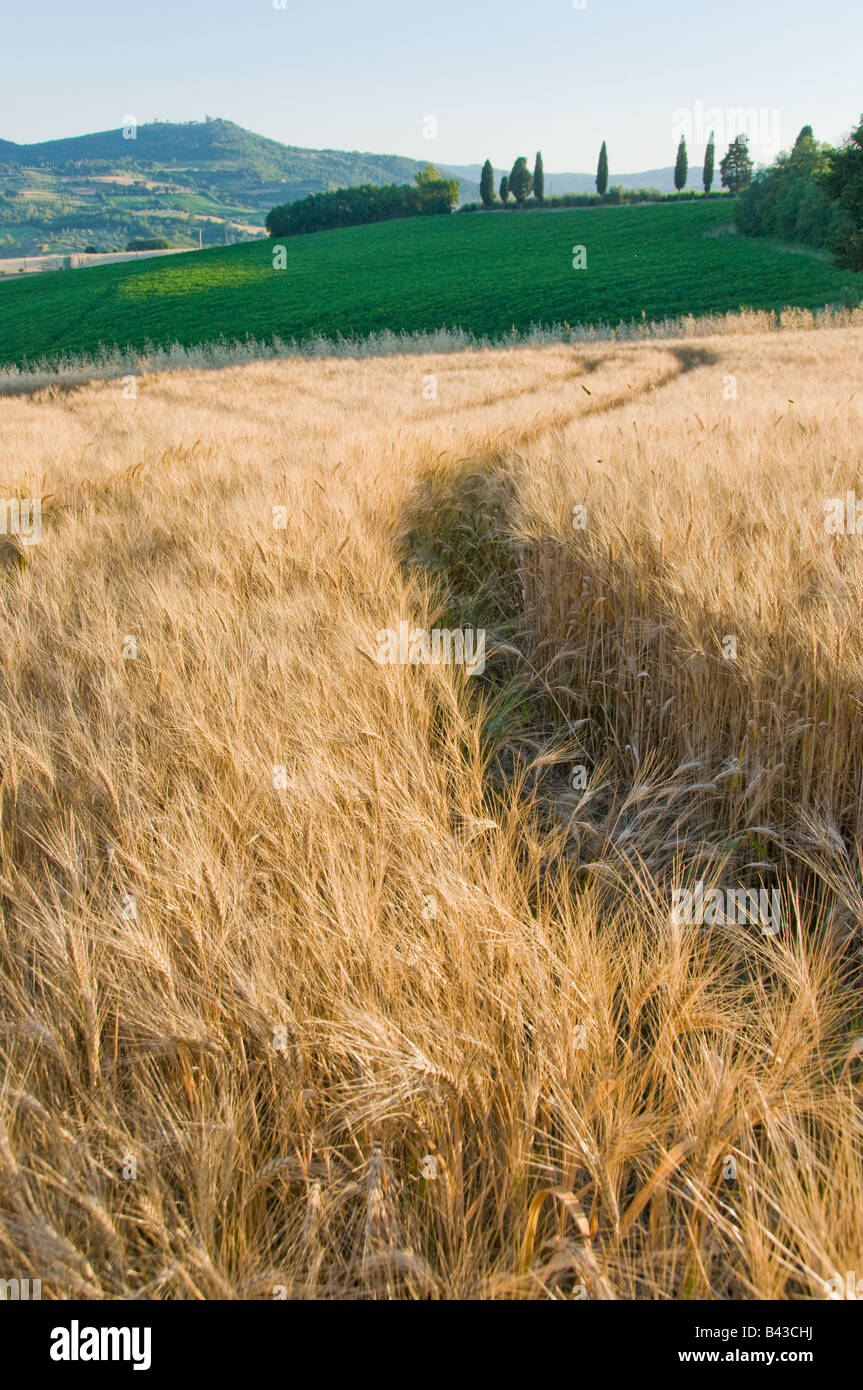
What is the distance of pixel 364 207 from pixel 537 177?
17.2 m

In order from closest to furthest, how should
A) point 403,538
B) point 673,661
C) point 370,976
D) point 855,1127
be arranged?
point 855,1127, point 370,976, point 673,661, point 403,538

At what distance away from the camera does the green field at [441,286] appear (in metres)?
32.1

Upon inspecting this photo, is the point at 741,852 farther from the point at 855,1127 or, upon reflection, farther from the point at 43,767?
the point at 43,767

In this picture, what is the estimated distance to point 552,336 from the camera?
2488 cm

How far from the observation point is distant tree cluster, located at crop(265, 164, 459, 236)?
70750 mm

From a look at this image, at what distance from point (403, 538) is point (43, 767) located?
3.07 metres

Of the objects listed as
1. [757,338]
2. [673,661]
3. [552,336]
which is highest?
[552,336]

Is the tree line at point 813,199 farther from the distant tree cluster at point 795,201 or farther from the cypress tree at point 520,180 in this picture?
the cypress tree at point 520,180

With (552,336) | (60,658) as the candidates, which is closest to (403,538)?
(60,658)

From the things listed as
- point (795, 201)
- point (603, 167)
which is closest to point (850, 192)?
point (795, 201)

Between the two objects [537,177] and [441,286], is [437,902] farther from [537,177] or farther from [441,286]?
[537,177]

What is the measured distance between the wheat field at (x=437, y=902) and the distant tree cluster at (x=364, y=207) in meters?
81.6

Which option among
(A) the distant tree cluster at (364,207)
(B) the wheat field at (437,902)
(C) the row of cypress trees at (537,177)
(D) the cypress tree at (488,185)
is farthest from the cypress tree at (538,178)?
(B) the wheat field at (437,902)

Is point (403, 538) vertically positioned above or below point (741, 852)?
above
